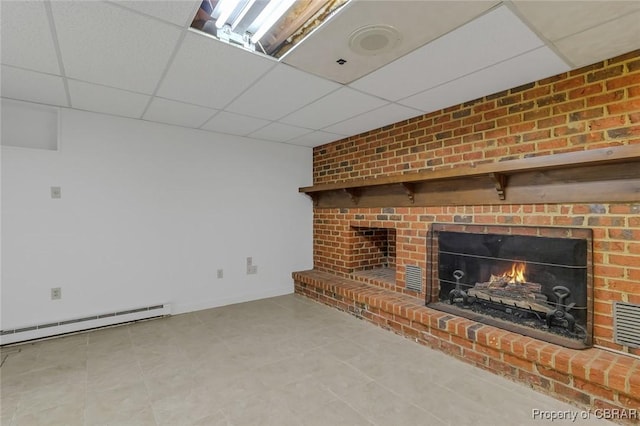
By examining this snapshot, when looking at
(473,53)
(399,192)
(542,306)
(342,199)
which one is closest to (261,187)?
(342,199)

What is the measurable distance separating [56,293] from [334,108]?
3.19 m

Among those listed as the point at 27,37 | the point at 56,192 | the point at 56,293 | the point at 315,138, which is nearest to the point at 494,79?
the point at 315,138

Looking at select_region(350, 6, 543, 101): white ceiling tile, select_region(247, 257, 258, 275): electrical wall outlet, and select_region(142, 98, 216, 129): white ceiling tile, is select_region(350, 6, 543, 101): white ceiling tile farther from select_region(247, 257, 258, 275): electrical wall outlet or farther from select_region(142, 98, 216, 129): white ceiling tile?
select_region(247, 257, 258, 275): electrical wall outlet

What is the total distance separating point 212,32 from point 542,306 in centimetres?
294

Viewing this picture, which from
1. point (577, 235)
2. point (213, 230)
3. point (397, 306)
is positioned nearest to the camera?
point (577, 235)

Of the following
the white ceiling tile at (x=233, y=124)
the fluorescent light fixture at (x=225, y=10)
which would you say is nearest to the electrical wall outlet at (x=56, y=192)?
the white ceiling tile at (x=233, y=124)

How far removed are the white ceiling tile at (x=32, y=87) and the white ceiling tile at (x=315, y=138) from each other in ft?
7.99

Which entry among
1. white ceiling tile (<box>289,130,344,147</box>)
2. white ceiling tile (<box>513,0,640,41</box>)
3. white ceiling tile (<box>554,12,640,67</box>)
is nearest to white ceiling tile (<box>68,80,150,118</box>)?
white ceiling tile (<box>289,130,344,147</box>)

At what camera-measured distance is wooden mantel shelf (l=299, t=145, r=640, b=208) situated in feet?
6.20

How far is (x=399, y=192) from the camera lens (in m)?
3.32

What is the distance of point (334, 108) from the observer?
9.71ft

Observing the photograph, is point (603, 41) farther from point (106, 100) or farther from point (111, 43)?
point (106, 100)

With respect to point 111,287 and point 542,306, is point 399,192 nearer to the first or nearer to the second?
point 542,306

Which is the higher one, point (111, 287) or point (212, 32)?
point (212, 32)
